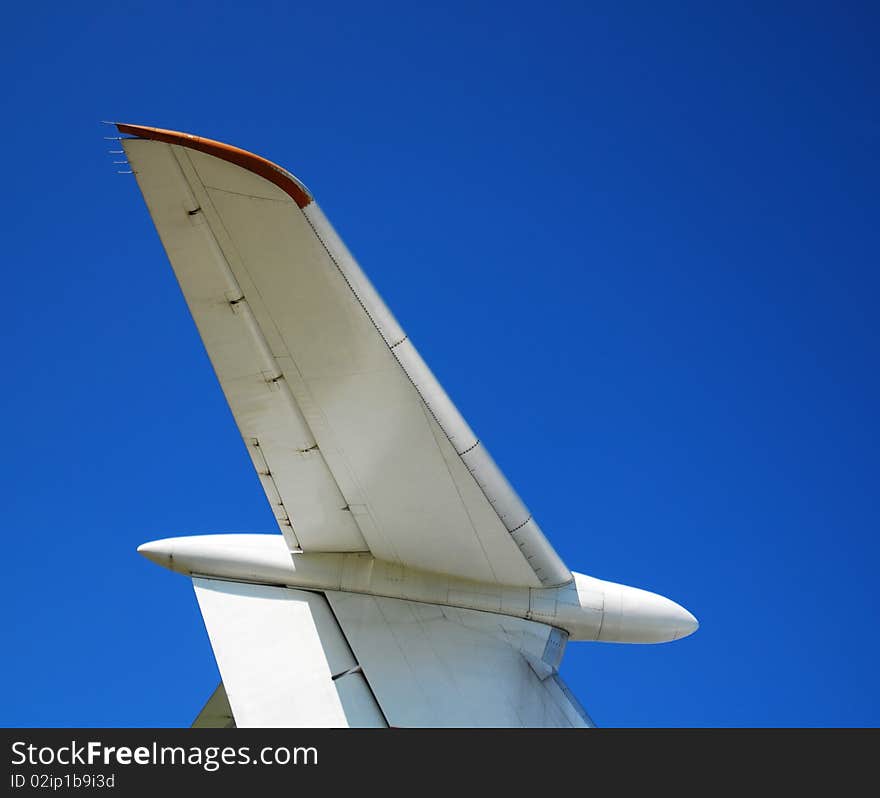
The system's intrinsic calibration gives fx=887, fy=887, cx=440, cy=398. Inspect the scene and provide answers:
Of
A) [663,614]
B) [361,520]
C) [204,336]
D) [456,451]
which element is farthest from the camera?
[663,614]

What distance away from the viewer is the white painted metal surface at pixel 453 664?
746 centimetres

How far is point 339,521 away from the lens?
815 cm

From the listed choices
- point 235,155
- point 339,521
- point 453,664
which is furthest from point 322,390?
point 453,664

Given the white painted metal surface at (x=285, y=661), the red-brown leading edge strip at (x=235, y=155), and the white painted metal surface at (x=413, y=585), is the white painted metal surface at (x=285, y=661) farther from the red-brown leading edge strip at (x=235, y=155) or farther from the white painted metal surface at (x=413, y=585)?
the red-brown leading edge strip at (x=235, y=155)

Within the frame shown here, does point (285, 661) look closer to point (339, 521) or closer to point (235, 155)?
point (339, 521)

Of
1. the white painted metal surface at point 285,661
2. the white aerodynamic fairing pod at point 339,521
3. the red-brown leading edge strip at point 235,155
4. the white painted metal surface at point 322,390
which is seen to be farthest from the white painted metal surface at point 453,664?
the red-brown leading edge strip at point 235,155

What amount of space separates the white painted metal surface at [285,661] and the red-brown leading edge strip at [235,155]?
150 inches

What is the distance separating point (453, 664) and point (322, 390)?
277cm

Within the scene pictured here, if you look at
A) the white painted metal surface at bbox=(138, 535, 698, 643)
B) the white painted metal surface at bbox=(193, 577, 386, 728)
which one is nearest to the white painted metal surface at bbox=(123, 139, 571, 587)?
the white painted metal surface at bbox=(138, 535, 698, 643)

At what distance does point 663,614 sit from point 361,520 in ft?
12.3

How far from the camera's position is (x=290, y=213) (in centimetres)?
643
